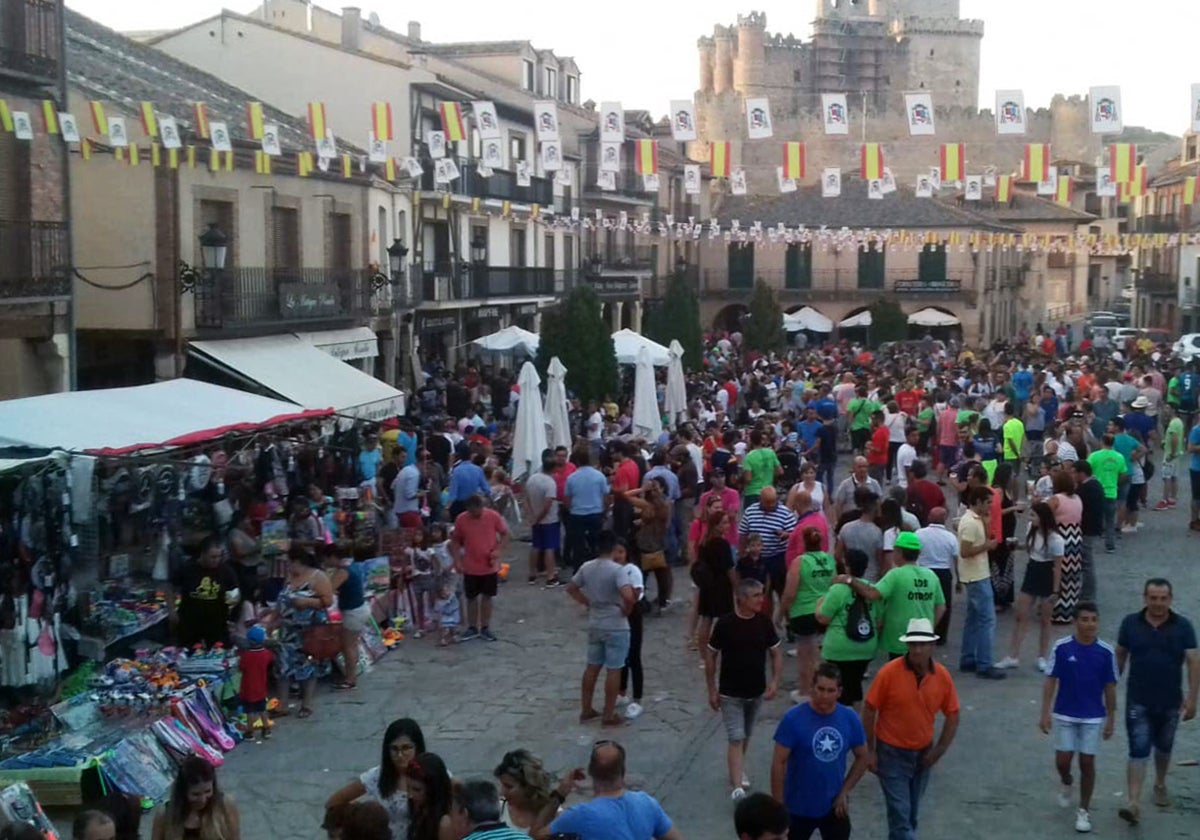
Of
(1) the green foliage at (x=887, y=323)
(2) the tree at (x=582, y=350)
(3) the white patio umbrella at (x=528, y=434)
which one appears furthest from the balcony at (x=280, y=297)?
(1) the green foliage at (x=887, y=323)

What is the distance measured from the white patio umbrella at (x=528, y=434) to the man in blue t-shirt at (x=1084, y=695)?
1004cm

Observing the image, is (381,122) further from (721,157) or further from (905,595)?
(905,595)

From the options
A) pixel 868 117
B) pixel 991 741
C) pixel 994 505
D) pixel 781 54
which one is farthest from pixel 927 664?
pixel 781 54

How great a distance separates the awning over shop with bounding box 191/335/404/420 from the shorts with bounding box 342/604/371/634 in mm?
7237

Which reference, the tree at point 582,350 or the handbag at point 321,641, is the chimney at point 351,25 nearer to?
the tree at point 582,350

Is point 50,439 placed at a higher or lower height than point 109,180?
lower

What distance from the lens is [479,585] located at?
12.3 meters

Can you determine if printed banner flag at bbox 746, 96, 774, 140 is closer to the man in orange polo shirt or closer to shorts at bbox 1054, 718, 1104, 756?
shorts at bbox 1054, 718, 1104, 756

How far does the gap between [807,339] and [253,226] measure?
32.9 m

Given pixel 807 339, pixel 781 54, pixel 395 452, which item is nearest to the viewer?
pixel 395 452

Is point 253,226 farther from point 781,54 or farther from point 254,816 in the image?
point 781,54

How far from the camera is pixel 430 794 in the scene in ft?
18.9

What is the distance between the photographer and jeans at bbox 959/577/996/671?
1086 cm

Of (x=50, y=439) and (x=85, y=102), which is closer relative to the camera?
(x=50, y=439)
